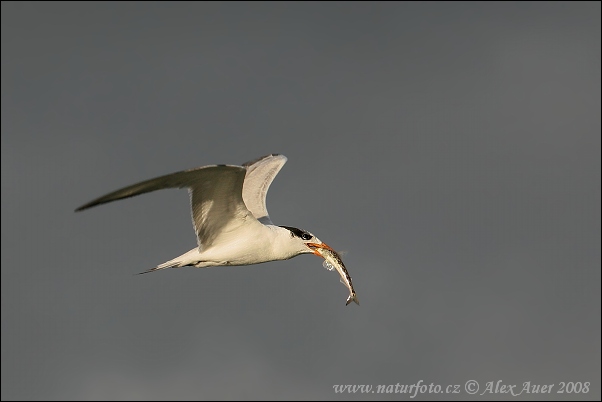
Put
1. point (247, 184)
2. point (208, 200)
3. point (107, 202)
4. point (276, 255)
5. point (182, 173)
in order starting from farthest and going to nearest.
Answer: point (247, 184) < point (276, 255) < point (208, 200) < point (182, 173) < point (107, 202)

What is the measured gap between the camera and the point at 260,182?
16.9m

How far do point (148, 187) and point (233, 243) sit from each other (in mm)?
3719

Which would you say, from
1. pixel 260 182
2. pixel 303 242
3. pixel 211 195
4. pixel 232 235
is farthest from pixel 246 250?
pixel 260 182

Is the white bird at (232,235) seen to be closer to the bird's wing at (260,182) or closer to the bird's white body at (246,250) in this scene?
the bird's white body at (246,250)

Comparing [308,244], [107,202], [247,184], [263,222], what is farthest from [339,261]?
[107,202]

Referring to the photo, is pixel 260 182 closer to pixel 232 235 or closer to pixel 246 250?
pixel 232 235

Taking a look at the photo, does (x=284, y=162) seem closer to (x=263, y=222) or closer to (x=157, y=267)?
(x=263, y=222)

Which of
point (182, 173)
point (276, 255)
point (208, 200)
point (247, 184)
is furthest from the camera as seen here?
point (247, 184)

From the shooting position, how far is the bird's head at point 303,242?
49.4ft

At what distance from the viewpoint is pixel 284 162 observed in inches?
689

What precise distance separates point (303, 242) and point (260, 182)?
2.15m

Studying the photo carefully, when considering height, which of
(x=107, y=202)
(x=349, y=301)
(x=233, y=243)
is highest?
(x=107, y=202)

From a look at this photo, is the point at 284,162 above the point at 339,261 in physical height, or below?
above

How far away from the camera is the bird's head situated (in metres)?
15.1
